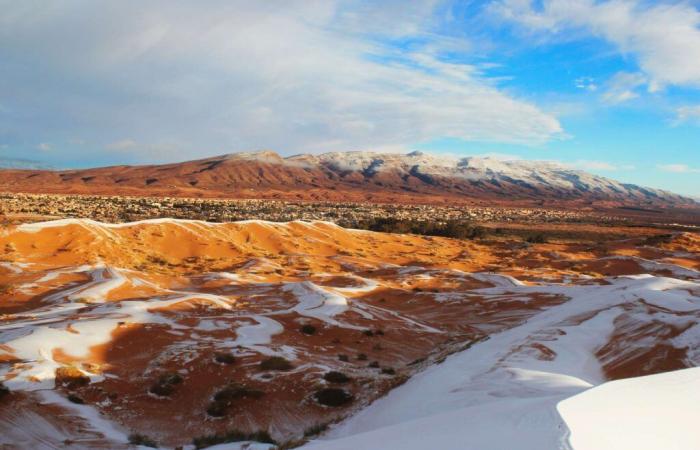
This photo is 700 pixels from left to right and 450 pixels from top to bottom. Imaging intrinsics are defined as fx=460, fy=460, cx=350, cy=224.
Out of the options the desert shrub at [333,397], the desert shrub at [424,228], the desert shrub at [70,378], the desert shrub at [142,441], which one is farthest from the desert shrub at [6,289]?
the desert shrub at [424,228]

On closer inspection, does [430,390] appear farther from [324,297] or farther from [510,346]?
[324,297]

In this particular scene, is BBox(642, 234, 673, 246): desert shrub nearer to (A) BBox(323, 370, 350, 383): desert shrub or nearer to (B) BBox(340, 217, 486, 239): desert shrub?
(B) BBox(340, 217, 486, 239): desert shrub

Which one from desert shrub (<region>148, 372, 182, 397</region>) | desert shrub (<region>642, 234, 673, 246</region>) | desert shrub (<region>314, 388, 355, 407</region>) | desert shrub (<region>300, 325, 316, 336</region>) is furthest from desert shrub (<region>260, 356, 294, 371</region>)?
desert shrub (<region>642, 234, 673, 246</region>)

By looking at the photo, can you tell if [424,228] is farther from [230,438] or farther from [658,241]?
[230,438]

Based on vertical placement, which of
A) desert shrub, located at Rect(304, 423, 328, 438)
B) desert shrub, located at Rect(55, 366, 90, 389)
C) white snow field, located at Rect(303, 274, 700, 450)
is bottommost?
desert shrub, located at Rect(304, 423, 328, 438)

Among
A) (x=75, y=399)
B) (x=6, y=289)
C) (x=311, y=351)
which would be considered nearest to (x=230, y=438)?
(x=75, y=399)

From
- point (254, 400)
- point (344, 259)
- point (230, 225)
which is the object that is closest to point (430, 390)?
point (254, 400)
